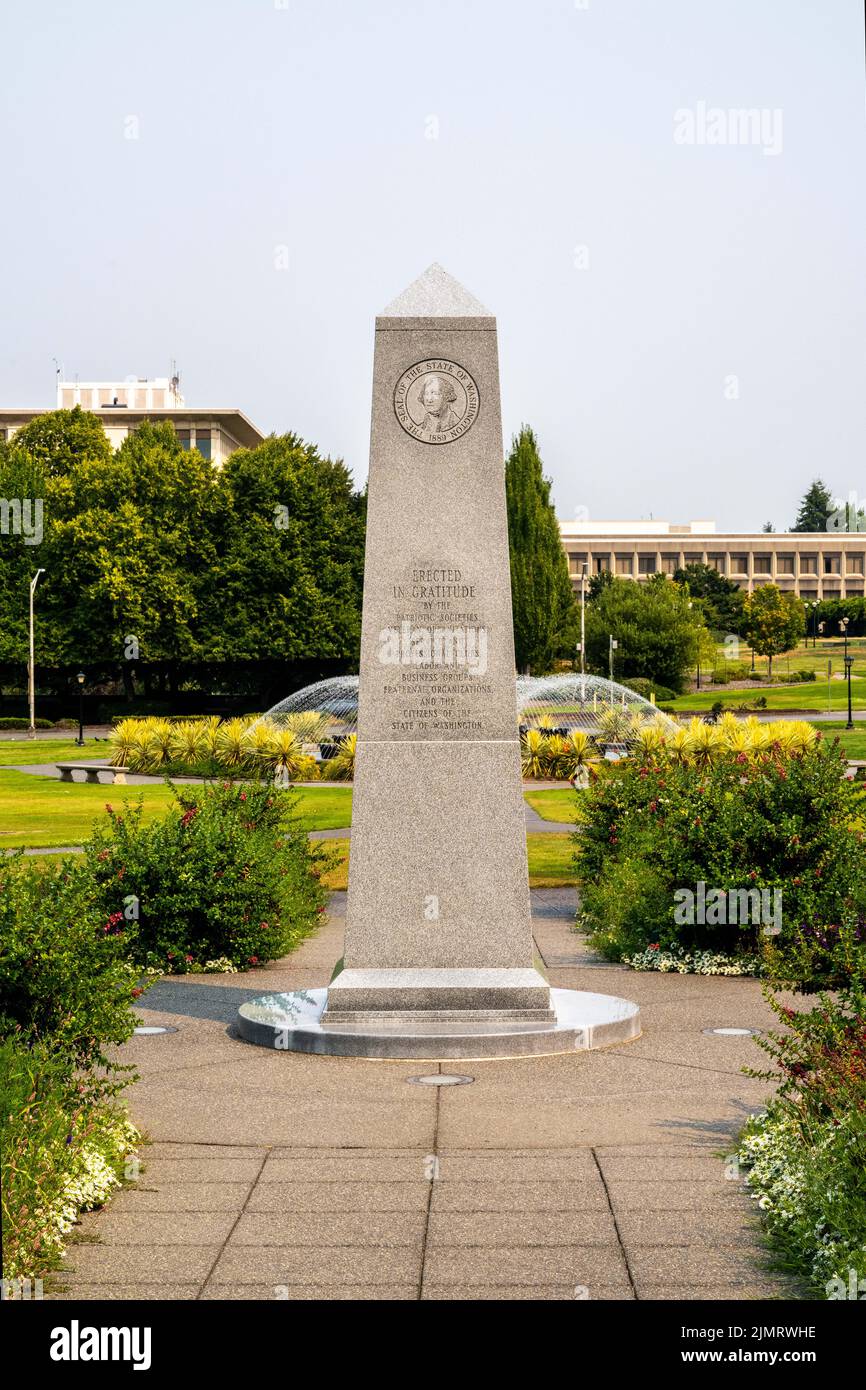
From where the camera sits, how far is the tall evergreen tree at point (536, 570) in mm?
89688

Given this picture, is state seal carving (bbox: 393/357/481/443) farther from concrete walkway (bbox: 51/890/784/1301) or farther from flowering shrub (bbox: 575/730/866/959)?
flowering shrub (bbox: 575/730/866/959)

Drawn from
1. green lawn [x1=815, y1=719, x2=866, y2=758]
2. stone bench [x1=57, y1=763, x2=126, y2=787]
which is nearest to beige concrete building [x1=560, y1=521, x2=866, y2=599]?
green lawn [x1=815, y1=719, x2=866, y2=758]

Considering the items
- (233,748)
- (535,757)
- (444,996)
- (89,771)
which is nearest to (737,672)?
(535,757)

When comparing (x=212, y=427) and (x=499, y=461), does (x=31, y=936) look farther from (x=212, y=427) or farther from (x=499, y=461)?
(x=212, y=427)

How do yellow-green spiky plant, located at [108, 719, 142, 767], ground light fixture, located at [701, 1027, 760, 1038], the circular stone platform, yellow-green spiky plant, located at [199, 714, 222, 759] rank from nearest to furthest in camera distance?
the circular stone platform → ground light fixture, located at [701, 1027, 760, 1038] → yellow-green spiky plant, located at [199, 714, 222, 759] → yellow-green spiky plant, located at [108, 719, 142, 767]

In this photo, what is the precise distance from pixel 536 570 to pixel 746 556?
71.9 m

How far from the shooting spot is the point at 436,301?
32.2 ft

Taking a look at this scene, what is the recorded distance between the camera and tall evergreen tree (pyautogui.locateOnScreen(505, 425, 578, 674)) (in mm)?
89688

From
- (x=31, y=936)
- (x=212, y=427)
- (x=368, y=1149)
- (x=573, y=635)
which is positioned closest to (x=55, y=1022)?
(x=31, y=936)

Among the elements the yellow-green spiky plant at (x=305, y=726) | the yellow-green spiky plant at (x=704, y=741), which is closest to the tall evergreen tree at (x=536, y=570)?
the yellow-green spiky plant at (x=305, y=726)

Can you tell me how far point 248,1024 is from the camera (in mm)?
9641

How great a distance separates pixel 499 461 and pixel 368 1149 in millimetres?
4424

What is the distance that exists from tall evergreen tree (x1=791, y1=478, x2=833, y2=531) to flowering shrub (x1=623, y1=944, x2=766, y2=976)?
528ft

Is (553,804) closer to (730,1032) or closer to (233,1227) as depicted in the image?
(730,1032)
